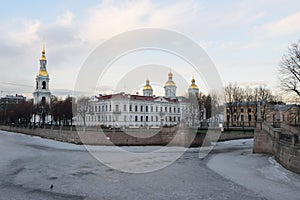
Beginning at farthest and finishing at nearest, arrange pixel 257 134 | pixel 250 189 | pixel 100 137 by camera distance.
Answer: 1. pixel 100 137
2. pixel 257 134
3. pixel 250 189

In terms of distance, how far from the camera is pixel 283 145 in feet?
73.4

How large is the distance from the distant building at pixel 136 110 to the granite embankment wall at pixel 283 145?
3147 centimetres

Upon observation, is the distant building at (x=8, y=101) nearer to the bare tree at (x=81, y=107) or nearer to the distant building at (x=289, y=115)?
the bare tree at (x=81, y=107)

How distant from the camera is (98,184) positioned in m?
16.8

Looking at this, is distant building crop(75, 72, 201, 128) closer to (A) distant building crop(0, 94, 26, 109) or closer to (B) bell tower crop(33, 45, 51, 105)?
(B) bell tower crop(33, 45, 51, 105)

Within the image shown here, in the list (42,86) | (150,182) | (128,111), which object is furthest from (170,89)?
(150,182)

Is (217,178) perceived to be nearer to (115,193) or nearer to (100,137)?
(115,193)

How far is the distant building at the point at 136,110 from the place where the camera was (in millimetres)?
74188

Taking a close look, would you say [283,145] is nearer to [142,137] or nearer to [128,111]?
[142,137]

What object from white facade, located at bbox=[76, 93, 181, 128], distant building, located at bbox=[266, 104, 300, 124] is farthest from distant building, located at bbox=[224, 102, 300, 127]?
white facade, located at bbox=[76, 93, 181, 128]

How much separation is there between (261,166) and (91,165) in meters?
13.0

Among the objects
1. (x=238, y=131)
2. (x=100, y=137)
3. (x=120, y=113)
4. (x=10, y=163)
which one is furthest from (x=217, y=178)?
(x=120, y=113)

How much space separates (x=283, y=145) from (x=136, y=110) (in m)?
59.9

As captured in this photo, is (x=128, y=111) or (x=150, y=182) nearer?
(x=150, y=182)
